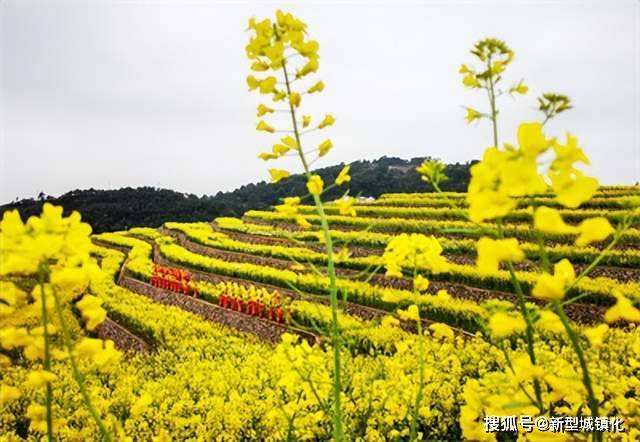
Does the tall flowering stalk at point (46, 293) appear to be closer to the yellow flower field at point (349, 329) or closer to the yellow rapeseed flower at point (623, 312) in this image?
the yellow flower field at point (349, 329)

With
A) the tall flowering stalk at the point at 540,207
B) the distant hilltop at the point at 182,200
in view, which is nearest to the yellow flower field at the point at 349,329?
the tall flowering stalk at the point at 540,207

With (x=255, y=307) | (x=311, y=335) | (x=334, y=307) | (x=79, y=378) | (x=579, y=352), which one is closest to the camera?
(x=579, y=352)

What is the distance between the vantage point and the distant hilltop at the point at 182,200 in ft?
135

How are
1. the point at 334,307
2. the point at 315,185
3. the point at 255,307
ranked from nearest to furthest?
the point at 334,307, the point at 315,185, the point at 255,307

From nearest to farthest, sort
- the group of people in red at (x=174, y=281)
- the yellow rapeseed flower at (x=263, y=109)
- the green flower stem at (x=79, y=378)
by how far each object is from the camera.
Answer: the green flower stem at (x=79, y=378) < the yellow rapeseed flower at (x=263, y=109) < the group of people in red at (x=174, y=281)

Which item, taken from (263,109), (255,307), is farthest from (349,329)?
(255,307)

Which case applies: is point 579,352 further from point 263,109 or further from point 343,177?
point 263,109

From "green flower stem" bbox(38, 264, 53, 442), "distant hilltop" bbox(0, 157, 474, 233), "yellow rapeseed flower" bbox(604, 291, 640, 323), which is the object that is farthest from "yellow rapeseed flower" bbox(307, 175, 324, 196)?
"distant hilltop" bbox(0, 157, 474, 233)

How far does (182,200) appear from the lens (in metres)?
52.0

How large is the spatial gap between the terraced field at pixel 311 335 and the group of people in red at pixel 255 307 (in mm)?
31

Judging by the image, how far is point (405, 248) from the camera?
2566mm

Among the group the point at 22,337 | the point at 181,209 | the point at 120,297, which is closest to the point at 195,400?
the point at 22,337

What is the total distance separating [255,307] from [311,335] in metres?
2.32

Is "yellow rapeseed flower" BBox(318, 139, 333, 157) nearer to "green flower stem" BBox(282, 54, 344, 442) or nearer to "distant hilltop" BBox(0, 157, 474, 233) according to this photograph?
"green flower stem" BBox(282, 54, 344, 442)
